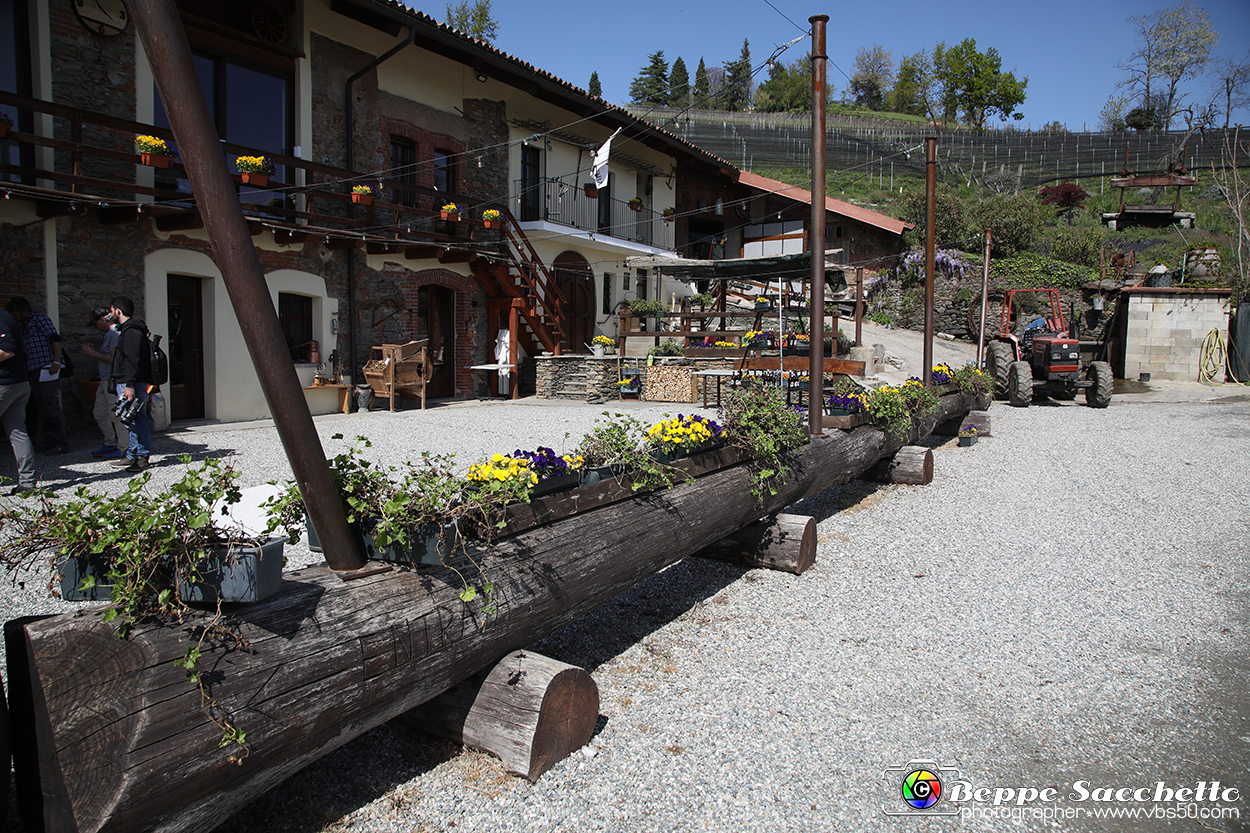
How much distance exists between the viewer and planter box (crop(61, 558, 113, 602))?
1760 mm

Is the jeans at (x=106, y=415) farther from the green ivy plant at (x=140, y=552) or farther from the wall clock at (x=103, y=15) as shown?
the green ivy plant at (x=140, y=552)

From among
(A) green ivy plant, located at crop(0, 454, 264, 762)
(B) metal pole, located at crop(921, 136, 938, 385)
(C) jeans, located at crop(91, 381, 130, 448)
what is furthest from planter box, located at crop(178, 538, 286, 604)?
(B) metal pole, located at crop(921, 136, 938, 385)

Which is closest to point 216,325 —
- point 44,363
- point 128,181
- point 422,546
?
point 128,181

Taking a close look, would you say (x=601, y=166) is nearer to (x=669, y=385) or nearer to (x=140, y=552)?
(x=669, y=385)

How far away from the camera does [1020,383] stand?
46.4 ft

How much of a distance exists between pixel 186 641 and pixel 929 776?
2541 millimetres

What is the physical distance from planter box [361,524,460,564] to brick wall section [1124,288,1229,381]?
2134 centimetres

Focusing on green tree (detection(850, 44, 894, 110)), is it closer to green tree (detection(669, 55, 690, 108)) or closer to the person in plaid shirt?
green tree (detection(669, 55, 690, 108))

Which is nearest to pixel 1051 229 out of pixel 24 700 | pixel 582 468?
pixel 582 468

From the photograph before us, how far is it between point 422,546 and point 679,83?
84367 mm

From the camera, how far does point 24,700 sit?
1.66m

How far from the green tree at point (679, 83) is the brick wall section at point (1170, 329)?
61146mm

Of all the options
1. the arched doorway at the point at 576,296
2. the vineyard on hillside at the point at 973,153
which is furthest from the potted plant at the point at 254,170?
the vineyard on hillside at the point at 973,153

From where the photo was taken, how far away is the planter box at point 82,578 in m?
1.76
